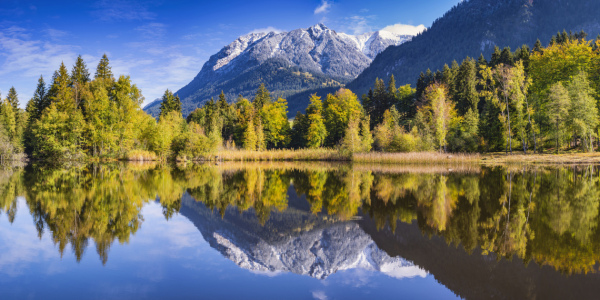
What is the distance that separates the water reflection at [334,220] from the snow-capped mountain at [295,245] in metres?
0.02

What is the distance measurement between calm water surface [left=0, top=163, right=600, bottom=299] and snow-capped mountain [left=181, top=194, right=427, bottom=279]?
0.04 metres

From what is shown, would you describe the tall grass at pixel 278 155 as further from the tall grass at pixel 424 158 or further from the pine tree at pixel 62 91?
the pine tree at pixel 62 91

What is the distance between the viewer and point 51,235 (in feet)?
29.8

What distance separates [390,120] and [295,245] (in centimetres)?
5427

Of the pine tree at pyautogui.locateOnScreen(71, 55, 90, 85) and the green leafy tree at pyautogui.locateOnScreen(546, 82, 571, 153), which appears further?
the pine tree at pyautogui.locateOnScreen(71, 55, 90, 85)

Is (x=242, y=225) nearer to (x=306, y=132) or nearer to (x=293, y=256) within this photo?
(x=293, y=256)

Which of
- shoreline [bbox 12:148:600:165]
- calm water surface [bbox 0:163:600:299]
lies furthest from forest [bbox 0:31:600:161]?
calm water surface [bbox 0:163:600:299]

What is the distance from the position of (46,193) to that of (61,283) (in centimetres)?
1235

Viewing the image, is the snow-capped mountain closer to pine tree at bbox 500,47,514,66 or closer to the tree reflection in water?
the tree reflection in water

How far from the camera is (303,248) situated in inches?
335

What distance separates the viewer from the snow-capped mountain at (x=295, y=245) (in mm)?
7203

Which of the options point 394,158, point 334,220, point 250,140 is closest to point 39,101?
point 250,140

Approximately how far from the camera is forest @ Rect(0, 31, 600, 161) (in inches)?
1801

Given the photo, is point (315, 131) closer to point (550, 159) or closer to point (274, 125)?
point (274, 125)
